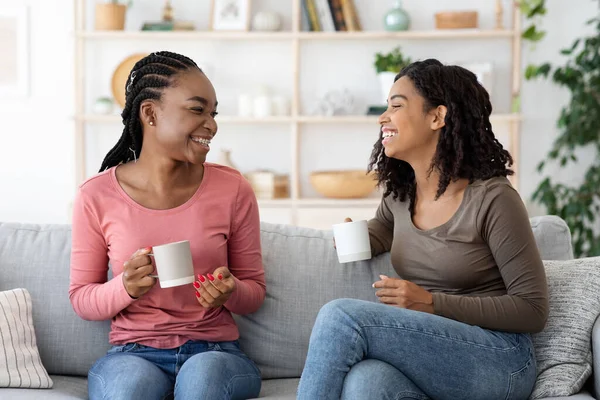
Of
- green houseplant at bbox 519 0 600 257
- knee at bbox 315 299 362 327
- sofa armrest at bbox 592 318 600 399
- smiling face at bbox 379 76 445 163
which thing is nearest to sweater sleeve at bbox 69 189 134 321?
knee at bbox 315 299 362 327

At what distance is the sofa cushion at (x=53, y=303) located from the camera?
2.07 m

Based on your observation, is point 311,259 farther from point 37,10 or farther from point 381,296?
point 37,10

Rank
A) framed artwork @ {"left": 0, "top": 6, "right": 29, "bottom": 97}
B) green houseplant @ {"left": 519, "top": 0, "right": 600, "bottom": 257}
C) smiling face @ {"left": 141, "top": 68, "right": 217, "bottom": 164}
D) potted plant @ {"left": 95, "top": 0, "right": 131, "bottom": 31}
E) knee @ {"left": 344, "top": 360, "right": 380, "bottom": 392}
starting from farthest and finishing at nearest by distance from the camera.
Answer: framed artwork @ {"left": 0, "top": 6, "right": 29, "bottom": 97}
potted plant @ {"left": 95, "top": 0, "right": 131, "bottom": 31}
green houseplant @ {"left": 519, "top": 0, "right": 600, "bottom": 257}
smiling face @ {"left": 141, "top": 68, "right": 217, "bottom": 164}
knee @ {"left": 344, "top": 360, "right": 380, "bottom": 392}

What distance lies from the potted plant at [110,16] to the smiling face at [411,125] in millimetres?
3054

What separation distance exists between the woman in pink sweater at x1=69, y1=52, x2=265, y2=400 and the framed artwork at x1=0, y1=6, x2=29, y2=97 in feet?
10.3

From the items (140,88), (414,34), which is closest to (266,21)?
(414,34)

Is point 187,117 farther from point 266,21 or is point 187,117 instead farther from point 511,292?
point 266,21

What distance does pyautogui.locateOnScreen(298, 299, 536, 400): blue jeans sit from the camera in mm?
1657

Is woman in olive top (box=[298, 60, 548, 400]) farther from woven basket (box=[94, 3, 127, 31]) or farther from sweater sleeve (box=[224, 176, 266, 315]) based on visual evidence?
woven basket (box=[94, 3, 127, 31])

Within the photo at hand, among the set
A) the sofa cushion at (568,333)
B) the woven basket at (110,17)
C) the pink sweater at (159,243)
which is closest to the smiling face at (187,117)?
the pink sweater at (159,243)

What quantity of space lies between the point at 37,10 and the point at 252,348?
3.49 metres

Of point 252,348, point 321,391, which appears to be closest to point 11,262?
point 252,348

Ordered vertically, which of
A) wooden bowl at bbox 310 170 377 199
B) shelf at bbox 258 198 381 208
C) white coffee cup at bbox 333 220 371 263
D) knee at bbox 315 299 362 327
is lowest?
shelf at bbox 258 198 381 208

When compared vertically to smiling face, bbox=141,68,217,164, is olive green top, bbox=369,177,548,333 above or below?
below
